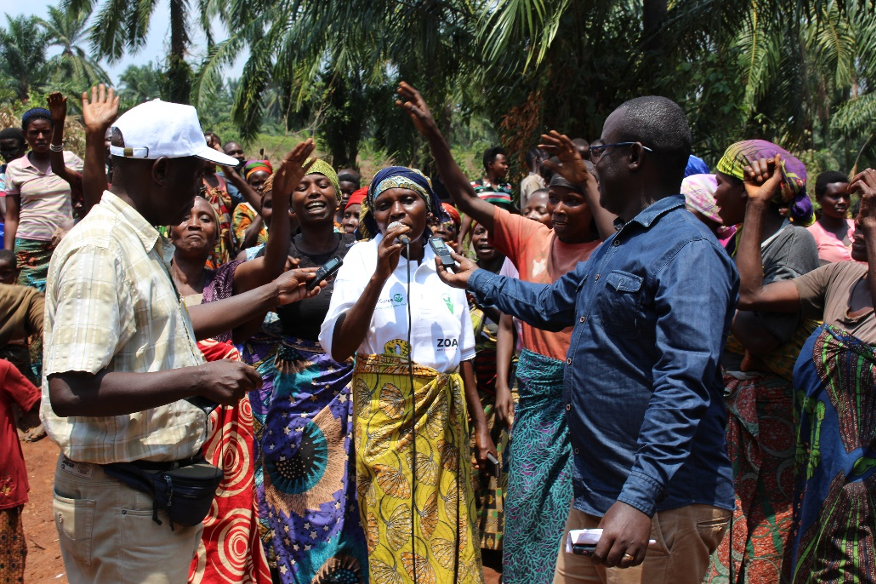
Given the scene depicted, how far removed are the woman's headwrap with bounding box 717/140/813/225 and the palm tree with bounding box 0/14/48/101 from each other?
49260mm

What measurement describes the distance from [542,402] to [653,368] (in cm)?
168

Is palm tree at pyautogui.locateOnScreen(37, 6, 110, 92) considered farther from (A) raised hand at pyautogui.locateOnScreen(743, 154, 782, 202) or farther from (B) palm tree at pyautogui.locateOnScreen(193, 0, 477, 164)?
(A) raised hand at pyautogui.locateOnScreen(743, 154, 782, 202)

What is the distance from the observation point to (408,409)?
146 inches

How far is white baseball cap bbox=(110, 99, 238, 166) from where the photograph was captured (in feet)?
7.84

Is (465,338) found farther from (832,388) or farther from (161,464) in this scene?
(161,464)

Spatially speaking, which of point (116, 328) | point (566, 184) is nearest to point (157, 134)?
point (116, 328)

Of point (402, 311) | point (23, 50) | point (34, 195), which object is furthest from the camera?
point (23, 50)

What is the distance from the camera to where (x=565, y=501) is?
378 cm

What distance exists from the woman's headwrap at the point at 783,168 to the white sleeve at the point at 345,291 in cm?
168

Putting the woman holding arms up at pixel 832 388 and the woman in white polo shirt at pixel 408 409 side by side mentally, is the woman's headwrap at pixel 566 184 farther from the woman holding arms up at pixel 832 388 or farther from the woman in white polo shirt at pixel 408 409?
the woman holding arms up at pixel 832 388

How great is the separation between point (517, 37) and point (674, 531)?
23.2 feet

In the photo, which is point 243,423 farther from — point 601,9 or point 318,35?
point 318,35

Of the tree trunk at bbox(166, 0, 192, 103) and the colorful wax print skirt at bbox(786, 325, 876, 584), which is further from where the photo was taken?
the tree trunk at bbox(166, 0, 192, 103)

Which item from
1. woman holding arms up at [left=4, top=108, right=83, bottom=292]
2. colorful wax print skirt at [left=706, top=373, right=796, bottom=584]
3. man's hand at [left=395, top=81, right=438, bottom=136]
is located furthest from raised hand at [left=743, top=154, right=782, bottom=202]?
woman holding arms up at [left=4, top=108, right=83, bottom=292]
